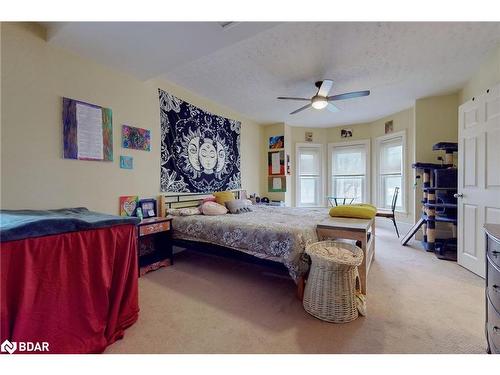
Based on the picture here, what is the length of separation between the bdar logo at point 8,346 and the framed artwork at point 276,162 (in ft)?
15.5

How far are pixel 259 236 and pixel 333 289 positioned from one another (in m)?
0.82

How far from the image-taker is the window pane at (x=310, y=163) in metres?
5.90

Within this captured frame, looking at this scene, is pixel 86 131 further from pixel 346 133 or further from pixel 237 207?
pixel 346 133

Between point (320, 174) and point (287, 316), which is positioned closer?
point (287, 316)

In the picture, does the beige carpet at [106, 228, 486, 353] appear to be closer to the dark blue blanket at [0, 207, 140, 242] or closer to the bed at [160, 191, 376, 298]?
the bed at [160, 191, 376, 298]

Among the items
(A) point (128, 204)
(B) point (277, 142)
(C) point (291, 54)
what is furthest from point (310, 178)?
(A) point (128, 204)

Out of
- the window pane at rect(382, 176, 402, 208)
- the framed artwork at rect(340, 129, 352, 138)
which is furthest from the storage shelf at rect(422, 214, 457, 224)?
the framed artwork at rect(340, 129, 352, 138)

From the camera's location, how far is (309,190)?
19.6 feet

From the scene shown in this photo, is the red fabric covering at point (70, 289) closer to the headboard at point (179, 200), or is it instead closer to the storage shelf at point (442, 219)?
the headboard at point (179, 200)

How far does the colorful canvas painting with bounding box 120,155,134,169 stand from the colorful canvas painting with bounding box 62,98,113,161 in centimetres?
13

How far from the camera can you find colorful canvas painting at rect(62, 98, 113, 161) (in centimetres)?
216

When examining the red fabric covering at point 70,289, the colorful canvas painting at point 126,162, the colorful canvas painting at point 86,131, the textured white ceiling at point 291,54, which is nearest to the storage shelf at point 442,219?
the textured white ceiling at point 291,54
